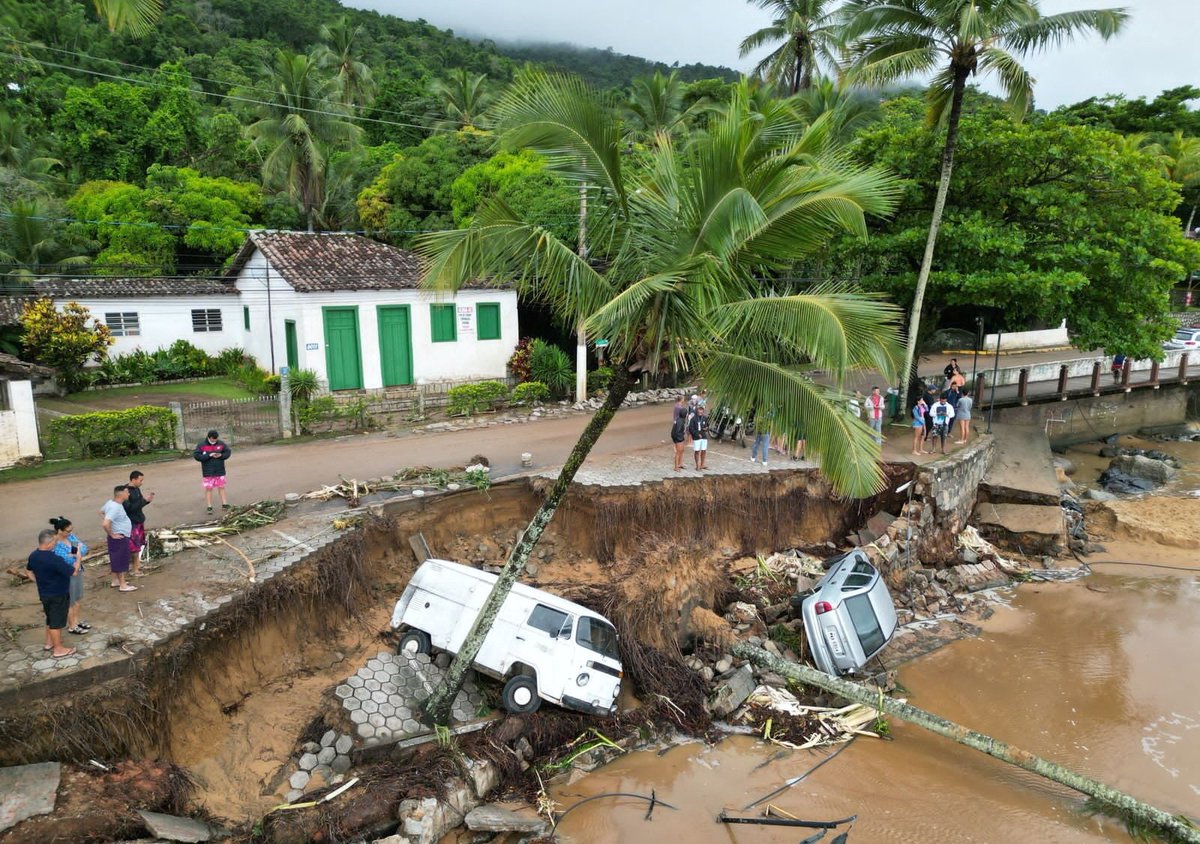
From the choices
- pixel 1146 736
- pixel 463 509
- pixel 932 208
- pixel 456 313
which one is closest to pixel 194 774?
pixel 463 509

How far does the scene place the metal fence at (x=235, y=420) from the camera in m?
17.3

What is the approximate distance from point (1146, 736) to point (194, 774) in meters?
13.8

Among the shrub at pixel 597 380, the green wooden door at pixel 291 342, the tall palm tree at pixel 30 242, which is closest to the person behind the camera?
the green wooden door at pixel 291 342

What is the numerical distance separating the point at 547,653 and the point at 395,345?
49.0 ft

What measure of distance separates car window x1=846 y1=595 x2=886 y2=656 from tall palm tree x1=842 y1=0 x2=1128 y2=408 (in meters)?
5.57

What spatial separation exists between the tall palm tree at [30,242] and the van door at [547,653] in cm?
2688

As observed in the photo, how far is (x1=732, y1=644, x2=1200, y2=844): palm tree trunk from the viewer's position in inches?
373

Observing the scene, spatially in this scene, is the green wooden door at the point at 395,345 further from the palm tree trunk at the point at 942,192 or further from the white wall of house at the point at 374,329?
the palm tree trunk at the point at 942,192

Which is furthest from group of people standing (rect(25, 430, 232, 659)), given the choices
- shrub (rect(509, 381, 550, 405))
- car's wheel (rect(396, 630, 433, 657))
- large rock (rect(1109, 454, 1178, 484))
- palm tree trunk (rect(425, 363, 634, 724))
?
large rock (rect(1109, 454, 1178, 484))

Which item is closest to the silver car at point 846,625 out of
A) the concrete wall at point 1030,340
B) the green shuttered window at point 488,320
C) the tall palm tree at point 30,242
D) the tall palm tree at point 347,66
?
the green shuttered window at point 488,320

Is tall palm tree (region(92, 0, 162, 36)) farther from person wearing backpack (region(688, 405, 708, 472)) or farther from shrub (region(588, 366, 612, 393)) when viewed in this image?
shrub (region(588, 366, 612, 393))

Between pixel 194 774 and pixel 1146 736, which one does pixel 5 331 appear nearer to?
pixel 194 774

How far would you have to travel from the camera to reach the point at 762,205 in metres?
6.77

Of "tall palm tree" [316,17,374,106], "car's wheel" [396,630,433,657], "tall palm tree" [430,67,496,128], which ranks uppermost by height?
"tall palm tree" [316,17,374,106]
